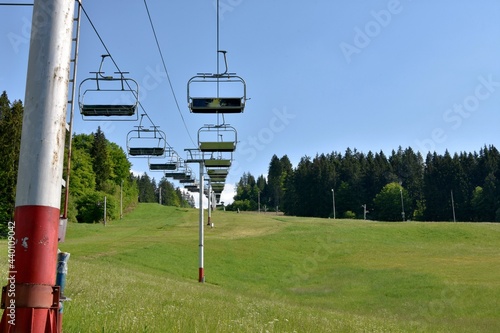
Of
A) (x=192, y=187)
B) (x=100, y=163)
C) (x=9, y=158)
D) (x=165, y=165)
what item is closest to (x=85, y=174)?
(x=100, y=163)

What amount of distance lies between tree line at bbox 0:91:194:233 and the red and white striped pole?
54.8 m

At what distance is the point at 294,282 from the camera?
41656mm

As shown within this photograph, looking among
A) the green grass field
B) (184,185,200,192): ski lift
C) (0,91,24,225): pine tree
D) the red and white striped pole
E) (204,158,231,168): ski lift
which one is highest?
(0,91,24,225): pine tree

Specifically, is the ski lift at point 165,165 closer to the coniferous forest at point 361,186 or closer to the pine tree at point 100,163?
the coniferous forest at point 361,186

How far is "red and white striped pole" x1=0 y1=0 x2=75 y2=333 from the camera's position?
14.7 feet

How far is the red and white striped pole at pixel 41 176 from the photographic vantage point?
4473mm

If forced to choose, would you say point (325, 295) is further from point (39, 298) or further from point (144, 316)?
point (39, 298)

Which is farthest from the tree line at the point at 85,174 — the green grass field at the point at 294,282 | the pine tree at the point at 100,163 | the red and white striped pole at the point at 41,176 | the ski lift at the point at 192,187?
the red and white striped pole at the point at 41,176

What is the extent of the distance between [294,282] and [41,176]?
127 feet

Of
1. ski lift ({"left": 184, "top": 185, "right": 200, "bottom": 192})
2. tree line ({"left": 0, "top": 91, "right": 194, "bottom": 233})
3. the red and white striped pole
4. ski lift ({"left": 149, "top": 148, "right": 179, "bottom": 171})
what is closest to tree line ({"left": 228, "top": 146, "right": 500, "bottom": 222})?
tree line ({"left": 0, "top": 91, "right": 194, "bottom": 233})

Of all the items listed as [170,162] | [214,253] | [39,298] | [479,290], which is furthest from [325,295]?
[39,298]

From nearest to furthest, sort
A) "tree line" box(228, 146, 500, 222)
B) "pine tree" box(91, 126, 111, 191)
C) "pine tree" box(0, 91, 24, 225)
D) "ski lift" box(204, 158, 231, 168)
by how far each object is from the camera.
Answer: "ski lift" box(204, 158, 231, 168)
"pine tree" box(0, 91, 24, 225)
"pine tree" box(91, 126, 111, 191)
"tree line" box(228, 146, 500, 222)

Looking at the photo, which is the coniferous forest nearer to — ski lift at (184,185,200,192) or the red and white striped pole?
ski lift at (184,185,200,192)

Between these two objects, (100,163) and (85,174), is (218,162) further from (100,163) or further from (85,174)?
(100,163)
